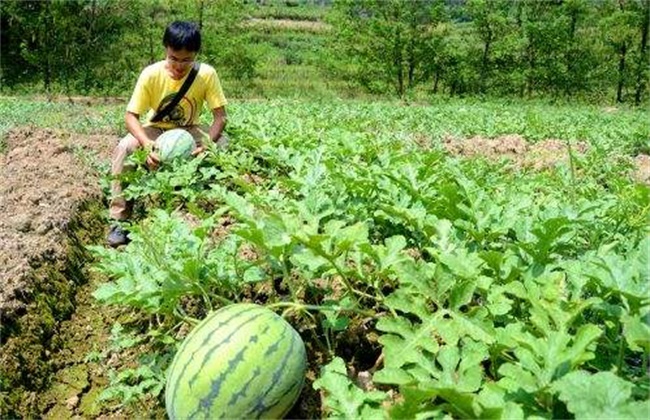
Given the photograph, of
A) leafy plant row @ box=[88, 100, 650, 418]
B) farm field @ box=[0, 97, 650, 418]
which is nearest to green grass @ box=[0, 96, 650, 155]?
farm field @ box=[0, 97, 650, 418]

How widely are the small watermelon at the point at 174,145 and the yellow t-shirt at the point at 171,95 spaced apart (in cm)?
42

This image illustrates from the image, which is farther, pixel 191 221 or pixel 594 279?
pixel 191 221

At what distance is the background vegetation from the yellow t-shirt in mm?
24254

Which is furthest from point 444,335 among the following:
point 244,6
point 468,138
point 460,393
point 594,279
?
point 244,6

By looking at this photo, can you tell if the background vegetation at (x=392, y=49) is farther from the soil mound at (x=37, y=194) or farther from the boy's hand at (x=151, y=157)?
the boy's hand at (x=151, y=157)

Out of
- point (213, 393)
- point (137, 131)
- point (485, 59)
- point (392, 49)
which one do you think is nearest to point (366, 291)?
point (213, 393)

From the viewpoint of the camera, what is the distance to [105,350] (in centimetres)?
350

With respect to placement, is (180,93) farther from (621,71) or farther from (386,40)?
(621,71)

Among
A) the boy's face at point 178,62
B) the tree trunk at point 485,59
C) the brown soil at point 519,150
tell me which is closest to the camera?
the boy's face at point 178,62

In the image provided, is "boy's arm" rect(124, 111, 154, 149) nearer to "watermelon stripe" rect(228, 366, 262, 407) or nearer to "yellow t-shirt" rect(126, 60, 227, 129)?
"yellow t-shirt" rect(126, 60, 227, 129)

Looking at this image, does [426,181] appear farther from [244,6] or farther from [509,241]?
[244,6]

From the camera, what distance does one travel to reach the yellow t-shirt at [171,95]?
18.5ft

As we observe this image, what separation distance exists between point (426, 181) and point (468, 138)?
7928 mm

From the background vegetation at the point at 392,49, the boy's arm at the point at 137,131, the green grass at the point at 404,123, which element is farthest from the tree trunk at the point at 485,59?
the boy's arm at the point at 137,131
